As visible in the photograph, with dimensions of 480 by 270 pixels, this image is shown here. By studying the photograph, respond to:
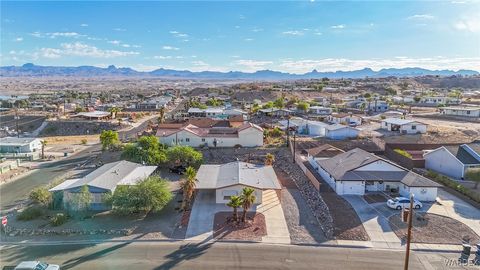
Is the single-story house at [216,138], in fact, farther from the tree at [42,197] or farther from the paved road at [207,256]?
the paved road at [207,256]

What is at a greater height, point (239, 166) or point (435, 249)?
point (239, 166)

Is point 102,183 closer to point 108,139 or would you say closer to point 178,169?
point 178,169

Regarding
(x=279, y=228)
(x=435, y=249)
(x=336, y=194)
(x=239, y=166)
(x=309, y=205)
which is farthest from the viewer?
(x=239, y=166)

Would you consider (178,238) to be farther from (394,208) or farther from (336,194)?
(394,208)

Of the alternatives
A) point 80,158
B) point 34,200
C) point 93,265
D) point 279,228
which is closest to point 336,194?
point 279,228

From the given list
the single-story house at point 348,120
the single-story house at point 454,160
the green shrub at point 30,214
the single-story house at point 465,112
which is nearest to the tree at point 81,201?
the green shrub at point 30,214
